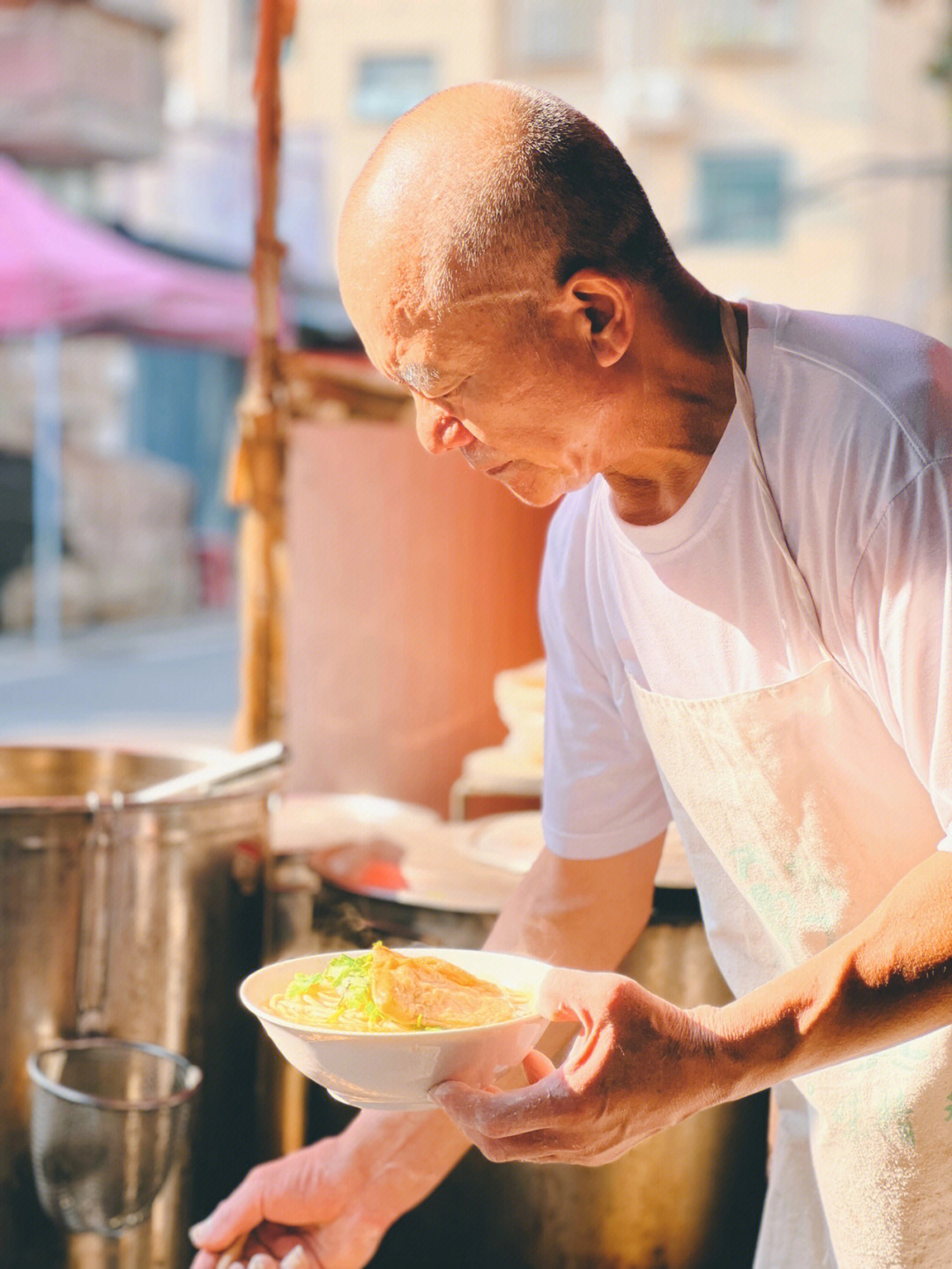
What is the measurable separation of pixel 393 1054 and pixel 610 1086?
203mm

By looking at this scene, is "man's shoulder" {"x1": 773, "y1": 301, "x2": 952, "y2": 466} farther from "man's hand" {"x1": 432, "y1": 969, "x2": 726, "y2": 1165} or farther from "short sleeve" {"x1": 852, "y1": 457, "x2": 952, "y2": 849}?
"man's hand" {"x1": 432, "y1": 969, "x2": 726, "y2": 1165}

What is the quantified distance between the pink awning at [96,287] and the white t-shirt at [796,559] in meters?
7.66

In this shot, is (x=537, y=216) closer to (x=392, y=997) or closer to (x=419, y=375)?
(x=419, y=375)

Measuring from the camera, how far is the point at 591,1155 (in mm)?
1410

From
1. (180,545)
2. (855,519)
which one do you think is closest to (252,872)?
(855,519)

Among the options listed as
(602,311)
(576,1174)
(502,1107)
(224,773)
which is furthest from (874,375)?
(576,1174)

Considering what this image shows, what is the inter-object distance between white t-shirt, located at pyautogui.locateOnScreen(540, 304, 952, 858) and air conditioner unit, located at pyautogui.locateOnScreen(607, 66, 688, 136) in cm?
2186

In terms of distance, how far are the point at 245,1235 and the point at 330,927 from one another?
0.87m

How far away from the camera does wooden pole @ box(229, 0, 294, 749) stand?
11.1 ft

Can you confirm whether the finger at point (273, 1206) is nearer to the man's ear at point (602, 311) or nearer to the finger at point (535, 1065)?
A: the finger at point (535, 1065)

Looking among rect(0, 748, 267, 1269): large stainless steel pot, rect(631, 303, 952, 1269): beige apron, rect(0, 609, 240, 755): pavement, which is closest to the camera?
rect(631, 303, 952, 1269): beige apron

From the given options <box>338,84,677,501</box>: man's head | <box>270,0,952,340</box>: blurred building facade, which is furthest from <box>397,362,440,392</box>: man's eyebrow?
<box>270,0,952,340</box>: blurred building facade

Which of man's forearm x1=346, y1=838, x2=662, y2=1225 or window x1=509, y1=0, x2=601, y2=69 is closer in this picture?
man's forearm x1=346, y1=838, x2=662, y2=1225

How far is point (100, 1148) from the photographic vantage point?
7.22ft
